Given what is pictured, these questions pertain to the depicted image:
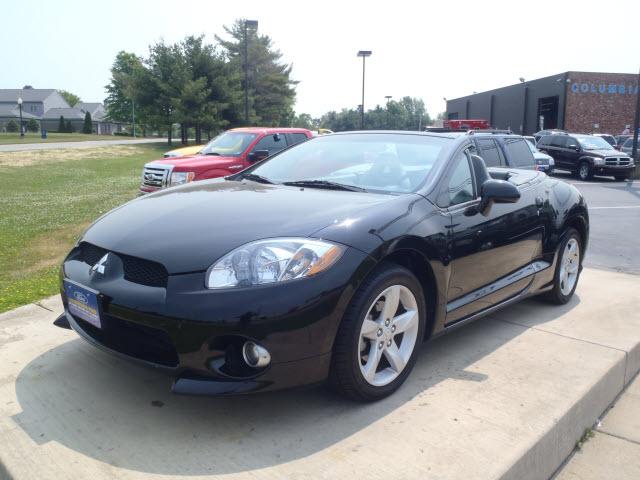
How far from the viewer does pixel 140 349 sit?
2.70 meters

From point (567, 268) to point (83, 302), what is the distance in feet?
12.7

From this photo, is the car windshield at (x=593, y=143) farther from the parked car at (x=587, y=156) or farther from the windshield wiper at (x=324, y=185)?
the windshield wiper at (x=324, y=185)

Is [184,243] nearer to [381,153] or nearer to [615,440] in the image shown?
[381,153]

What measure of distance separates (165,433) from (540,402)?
1920 mm

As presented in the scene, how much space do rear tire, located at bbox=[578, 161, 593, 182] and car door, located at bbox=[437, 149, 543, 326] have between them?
19.3 m

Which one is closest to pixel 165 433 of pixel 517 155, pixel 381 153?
pixel 381 153

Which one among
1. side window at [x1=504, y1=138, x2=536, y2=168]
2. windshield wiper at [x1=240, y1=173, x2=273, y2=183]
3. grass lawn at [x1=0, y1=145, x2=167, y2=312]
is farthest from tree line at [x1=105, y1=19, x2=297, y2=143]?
windshield wiper at [x1=240, y1=173, x2=273, y2=183]

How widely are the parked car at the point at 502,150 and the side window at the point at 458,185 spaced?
178 inches

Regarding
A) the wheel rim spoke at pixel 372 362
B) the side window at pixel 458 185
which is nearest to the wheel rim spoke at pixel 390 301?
the wheel rim spoke at pixel 372 362

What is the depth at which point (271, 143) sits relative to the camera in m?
11.9

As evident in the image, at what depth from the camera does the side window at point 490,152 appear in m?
8.56

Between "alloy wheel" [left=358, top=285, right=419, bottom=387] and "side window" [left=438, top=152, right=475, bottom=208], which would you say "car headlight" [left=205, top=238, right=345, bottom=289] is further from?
"side window" [left=438, top=152, right=475, bottom=208]

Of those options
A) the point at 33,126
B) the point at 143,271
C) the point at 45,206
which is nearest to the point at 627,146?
the point at 45,206

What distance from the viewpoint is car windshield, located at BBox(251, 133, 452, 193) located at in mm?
3648
